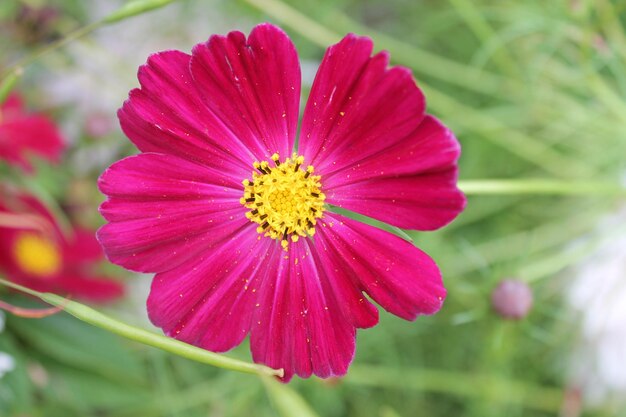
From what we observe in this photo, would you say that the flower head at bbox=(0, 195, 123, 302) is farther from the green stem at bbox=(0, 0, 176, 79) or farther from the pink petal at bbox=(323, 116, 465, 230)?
the pink petal at bbox=(323, 116, 465, 230)

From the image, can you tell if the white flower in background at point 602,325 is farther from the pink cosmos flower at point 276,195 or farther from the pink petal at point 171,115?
the pink petal at point 171,115

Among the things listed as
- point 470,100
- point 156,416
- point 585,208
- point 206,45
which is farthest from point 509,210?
point 206,45

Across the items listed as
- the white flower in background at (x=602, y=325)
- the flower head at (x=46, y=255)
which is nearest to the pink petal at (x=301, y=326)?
the flower head at (x=46, y=255)

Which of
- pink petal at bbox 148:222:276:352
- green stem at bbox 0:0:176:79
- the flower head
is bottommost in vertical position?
the flower head

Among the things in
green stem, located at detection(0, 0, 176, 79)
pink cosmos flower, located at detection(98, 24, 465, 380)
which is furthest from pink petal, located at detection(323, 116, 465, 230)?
green stem, located at detection(0, 0, 176, 79)

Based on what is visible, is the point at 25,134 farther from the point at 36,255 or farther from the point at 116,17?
the point at 116,17
